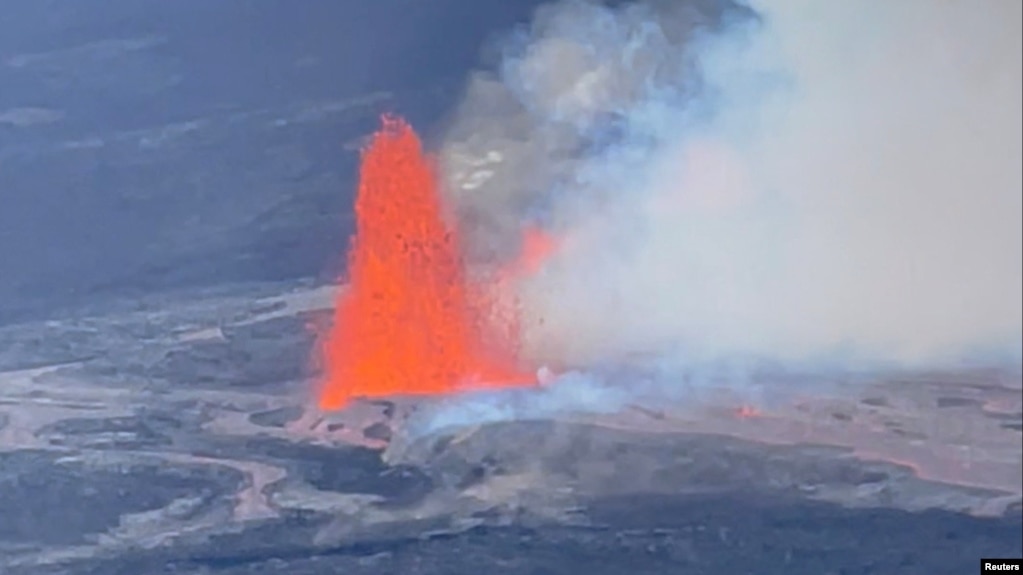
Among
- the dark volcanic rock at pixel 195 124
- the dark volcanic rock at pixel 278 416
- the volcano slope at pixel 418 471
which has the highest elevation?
the dark volcanic rock at pixel 195 124

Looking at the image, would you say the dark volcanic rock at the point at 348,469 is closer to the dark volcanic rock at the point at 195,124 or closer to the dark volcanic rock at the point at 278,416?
the dark volcanic rock at the point at 278,416

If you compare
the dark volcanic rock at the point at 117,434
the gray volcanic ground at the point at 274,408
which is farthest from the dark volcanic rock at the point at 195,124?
the dark volcanic rock at the point at 117,434

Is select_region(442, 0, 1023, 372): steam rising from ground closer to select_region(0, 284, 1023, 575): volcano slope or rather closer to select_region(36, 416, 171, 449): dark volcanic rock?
select_region(0, 284, 1023, 575): volcano slope

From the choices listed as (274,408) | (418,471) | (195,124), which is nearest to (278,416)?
(274,408)

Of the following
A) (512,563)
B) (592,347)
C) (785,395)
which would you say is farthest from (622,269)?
(512,563)

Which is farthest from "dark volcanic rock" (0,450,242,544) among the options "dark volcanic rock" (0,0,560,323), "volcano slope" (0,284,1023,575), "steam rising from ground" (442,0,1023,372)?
"steam rising from ground" (442,0,1023,372)

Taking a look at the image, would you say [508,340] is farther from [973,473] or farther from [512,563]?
[973,473]
